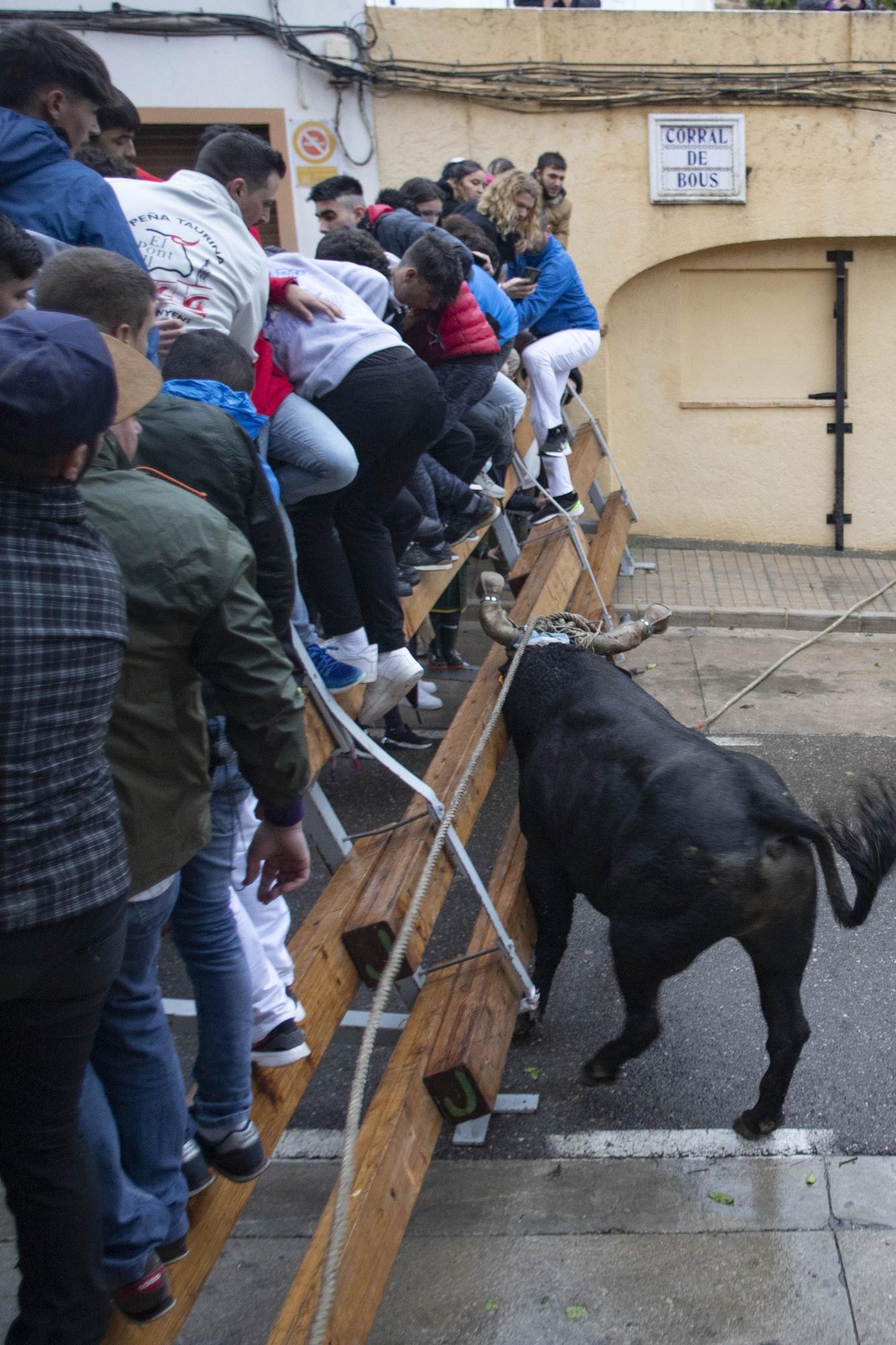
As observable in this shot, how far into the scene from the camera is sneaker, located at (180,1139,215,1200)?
2525 millimetres

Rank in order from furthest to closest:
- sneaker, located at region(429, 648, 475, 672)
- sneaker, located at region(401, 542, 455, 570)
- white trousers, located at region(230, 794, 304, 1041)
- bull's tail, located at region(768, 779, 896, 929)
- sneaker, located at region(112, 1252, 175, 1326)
Result: sneaker, located at region(429, 648, 475, 672)
sneaker, located at region(401, 542, 455, 570)
bull's tail, located at region(768, 779, 896, 929)
white trousers, located at region(230, 794, 304, 1041)
sneaker, located at region(112, 1252, 175, 1326)

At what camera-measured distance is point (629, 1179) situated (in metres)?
3.74

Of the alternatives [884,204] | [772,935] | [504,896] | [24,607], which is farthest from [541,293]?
[24,607]

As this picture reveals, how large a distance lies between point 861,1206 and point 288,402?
2.90 m

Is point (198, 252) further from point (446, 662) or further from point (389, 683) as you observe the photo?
point (446, 662)

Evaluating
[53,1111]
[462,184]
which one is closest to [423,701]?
[462,184]

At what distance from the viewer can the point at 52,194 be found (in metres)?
3.34

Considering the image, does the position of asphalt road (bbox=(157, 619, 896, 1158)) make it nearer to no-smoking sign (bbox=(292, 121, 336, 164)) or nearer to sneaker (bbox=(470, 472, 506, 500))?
sneaker (bbox=(470, 472, 506, 500))

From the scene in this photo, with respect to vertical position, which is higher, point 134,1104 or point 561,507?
point 134,1104

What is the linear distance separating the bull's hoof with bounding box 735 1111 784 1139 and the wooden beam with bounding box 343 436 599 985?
1146mm

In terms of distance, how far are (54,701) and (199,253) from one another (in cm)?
206

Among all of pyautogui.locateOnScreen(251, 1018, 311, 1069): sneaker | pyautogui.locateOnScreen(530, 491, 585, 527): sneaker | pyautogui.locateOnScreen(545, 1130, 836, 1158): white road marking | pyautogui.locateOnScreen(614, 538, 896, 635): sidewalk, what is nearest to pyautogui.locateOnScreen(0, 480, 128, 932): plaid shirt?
pyautogui.locateOnScreen(251, 1018, 311, 1069): sneaker

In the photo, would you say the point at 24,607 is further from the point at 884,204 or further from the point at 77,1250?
the point at 884,204

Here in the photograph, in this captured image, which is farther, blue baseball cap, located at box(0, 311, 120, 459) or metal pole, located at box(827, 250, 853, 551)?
metal pole, located at box(827, 250, 853, 551)
